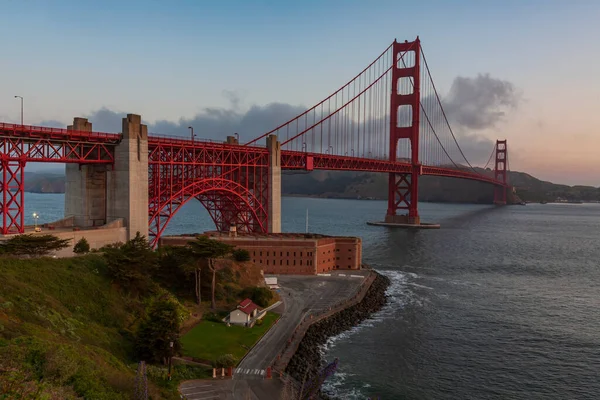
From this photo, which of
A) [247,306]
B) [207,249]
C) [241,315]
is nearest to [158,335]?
[241,315]

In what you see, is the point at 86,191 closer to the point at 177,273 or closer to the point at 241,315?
the point at 177,273

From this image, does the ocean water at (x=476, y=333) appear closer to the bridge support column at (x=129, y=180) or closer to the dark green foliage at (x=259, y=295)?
the dark green foliage at (x=259, y=295)

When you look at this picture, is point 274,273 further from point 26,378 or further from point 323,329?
point 26,378

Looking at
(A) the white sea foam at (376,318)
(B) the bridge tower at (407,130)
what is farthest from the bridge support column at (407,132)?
(A) the white sea foam at (376,318)

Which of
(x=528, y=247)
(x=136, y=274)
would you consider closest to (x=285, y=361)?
(x=136, y=274)

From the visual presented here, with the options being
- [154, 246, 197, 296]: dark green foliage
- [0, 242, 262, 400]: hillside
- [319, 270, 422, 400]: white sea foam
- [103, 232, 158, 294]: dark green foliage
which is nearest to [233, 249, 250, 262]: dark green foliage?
[0, 242, 262, 400]: hillside
